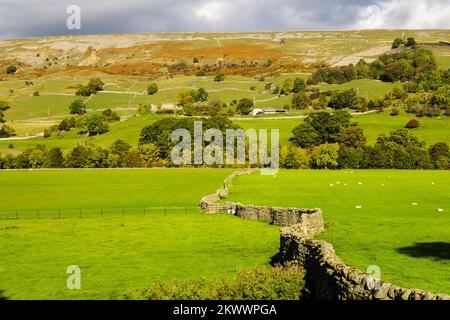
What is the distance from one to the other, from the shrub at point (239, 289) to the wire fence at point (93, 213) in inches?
1391

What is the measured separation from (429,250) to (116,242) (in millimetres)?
21557

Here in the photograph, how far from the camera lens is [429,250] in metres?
28.5

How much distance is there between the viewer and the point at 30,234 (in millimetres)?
42906

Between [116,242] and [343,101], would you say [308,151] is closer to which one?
[343,101]

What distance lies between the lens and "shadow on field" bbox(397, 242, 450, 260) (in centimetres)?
2711

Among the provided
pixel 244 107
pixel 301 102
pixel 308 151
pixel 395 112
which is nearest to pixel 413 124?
pixel 395 112

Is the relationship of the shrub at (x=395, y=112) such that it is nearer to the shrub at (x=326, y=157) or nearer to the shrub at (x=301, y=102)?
the shrub at (x=301, y=102)

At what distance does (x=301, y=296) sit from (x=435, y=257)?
10.9 m

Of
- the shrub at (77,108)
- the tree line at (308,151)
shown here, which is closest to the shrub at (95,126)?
the tree line at (308,151)

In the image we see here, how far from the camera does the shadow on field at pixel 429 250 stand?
27.1 metres

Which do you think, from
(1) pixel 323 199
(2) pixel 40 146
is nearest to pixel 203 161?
(2) pixel 40 146

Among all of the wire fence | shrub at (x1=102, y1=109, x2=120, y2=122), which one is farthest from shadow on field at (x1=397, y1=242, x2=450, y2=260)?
shrub at (x1=102, y1=109, x2=120, y2=122)

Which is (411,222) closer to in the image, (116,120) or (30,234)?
(30,234)

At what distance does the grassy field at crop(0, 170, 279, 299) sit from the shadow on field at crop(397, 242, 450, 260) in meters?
7.87
